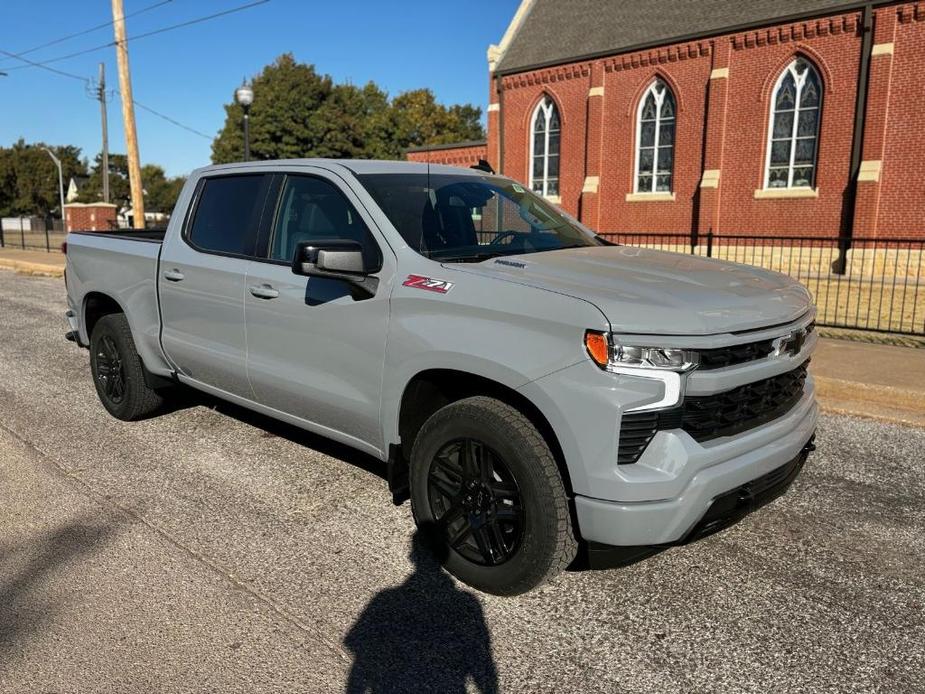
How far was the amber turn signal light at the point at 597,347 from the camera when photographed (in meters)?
2.78

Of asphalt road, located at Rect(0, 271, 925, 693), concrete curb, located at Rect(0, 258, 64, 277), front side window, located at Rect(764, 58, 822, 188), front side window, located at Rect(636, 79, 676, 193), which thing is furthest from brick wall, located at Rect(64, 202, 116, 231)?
asphalt road, located at Rect(0, 271, 925, 693)

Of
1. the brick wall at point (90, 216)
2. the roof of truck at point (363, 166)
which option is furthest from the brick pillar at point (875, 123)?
the brick wall at point (90, 216)

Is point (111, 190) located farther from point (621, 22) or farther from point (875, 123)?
point (875, 123)

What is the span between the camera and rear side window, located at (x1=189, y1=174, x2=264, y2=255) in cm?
457

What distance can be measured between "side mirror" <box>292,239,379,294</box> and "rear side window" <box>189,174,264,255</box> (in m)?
1.04

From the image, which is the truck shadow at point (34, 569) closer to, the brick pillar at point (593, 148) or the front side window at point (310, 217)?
the front side window at point (310, 217)

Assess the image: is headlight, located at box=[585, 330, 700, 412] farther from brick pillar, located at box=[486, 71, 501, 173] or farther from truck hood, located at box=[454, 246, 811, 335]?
brick pillar, located at box=[486, 71, 501, 173]

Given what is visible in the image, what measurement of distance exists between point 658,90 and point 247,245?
22.3m

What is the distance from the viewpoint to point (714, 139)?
2255 cm

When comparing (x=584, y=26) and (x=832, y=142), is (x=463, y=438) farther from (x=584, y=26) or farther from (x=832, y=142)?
(x=584, y=26)

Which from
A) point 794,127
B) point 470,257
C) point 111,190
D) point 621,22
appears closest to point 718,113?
point 794,127

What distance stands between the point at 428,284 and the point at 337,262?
44 cm

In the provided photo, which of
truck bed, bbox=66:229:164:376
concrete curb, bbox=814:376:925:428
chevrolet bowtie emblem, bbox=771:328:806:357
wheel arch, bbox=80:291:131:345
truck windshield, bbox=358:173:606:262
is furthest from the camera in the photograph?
concrete curb, bbox=814:376:925:428

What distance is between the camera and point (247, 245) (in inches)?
178
